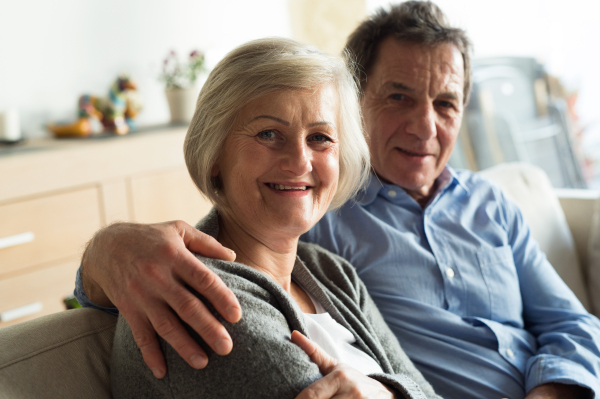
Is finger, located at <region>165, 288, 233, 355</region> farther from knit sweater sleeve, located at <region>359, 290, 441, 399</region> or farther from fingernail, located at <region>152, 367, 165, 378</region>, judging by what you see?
knit sweater sleeve, located at <region>359, 290, 441, 399</region>

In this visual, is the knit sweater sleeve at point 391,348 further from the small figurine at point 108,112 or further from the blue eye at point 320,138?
the small figurine at point 108,112

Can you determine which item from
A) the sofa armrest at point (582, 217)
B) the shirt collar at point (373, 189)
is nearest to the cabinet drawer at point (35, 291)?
A: the shirt collar at point (373, 189)

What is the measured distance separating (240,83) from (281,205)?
237 mm

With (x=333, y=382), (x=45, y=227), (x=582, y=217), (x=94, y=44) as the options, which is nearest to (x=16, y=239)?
(x=45, y=227)

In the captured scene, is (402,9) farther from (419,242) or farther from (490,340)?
(490,340)

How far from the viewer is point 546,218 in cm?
203

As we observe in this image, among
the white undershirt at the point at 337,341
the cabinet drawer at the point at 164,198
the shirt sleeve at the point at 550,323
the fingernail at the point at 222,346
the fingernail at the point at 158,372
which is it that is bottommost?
the cabinet drawer at the point at 164,198

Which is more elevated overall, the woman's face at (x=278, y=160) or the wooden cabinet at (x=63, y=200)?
the woman's face at (x=278, y=160)

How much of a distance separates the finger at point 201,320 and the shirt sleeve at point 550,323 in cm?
91

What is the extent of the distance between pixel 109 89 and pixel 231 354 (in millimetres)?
2841

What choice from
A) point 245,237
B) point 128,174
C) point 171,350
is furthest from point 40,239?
point 171,350

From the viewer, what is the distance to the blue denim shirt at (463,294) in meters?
1.35

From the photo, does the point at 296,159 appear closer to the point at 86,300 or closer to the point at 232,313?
the point at 232,313

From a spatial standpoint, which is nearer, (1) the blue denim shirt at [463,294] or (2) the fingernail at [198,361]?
(2) the fingernail at [198,361]
